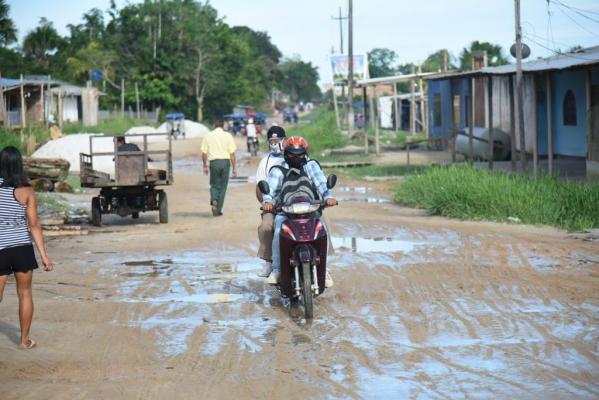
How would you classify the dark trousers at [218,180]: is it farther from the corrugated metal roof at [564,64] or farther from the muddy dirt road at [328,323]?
the corrugated metal roof at [564,64]

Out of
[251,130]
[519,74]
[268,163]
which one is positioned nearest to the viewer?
[268,163]

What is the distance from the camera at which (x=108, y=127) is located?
198 ft

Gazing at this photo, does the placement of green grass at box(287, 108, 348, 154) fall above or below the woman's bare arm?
above

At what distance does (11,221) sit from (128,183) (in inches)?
363

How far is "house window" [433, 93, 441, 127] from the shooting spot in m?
44.1

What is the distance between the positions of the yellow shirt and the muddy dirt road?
3.31 meters

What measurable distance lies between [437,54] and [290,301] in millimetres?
101422

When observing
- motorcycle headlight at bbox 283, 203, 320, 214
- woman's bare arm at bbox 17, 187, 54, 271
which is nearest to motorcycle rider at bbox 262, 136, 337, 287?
motorcycle headlight at bbox 283, 203, 320, 214

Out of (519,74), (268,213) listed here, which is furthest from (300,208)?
(519,74)

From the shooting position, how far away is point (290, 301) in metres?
9.20

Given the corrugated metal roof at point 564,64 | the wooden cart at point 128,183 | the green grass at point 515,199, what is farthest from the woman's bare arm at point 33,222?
the corrugated metal roof at point 564,64

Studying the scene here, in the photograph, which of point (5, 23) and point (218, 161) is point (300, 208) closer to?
point (218, 161)

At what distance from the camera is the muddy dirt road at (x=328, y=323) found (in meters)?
6.57

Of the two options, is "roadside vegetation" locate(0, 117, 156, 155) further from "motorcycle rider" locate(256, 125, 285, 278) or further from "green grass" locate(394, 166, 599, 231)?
"motorcycle rider" locate(256, 125, 285, 278)
